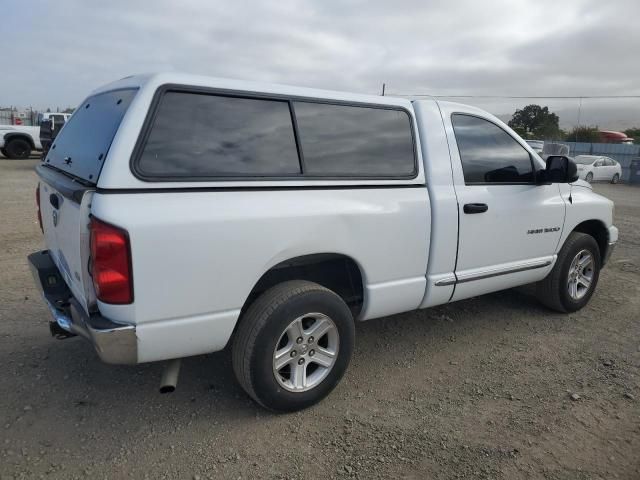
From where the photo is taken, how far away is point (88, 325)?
2.42m

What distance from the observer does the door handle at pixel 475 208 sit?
351cm

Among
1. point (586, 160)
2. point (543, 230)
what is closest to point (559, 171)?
point (543, 230)

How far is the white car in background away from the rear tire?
22.2m

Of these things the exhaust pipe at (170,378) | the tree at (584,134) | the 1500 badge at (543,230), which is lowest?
the exhaust pipe at (170,378)

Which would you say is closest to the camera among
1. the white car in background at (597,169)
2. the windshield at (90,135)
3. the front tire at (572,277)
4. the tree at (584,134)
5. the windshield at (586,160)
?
the windshield at (90,135)

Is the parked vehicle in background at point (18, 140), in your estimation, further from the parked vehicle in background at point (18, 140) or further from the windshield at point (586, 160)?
the windshield at point (586, 160)

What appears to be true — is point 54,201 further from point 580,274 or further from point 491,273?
point 580,274

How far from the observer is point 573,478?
2559 millimetres

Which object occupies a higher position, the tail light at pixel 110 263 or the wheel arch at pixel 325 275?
the tail light at pixel 110 263

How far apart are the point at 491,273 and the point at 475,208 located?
23.8 inches

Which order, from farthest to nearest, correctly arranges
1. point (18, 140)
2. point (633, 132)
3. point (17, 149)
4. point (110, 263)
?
point (633, 132) → point (17, 149) → point (18, 140) → point (110, 263)

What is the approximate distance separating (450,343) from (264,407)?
1.83 m

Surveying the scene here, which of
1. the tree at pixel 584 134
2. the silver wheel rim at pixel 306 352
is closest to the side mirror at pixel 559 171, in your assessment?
the silver wheel rim at pixel 306 352

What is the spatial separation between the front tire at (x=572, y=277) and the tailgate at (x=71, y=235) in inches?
154
